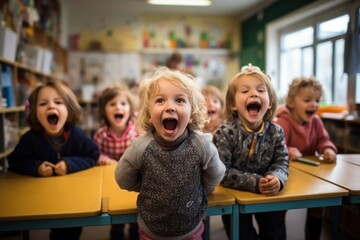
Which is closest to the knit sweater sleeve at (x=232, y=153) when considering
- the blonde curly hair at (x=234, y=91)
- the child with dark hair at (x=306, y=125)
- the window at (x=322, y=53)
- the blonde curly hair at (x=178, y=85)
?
the blonde curly hair at (x=234, y=91)

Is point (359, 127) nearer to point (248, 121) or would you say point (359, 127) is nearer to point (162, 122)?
point (248, 121)

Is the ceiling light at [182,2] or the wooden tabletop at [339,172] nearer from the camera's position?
the wooden tabletop at [339,172]

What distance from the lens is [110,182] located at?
1.37 meters

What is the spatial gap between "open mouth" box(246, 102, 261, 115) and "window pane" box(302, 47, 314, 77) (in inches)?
119

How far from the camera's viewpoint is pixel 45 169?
1.44 meters

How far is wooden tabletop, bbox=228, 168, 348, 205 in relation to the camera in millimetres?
1144

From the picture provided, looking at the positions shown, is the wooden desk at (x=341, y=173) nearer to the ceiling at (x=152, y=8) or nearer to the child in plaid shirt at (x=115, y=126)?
the child in plaid shirt at (x=115, y=126)

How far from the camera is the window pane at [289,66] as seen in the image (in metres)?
4.42

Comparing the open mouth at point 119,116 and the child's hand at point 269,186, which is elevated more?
the open mouth at point 119,116

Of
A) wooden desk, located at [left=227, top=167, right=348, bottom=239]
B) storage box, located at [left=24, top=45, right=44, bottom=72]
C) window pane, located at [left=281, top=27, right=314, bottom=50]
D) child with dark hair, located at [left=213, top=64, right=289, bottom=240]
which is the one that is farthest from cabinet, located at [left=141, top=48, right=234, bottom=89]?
wooden desk, located at [left=227, top=167, right=348, bottom=239]

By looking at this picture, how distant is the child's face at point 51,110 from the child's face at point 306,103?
1.42 m

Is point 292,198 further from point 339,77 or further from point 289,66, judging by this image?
point 289,66

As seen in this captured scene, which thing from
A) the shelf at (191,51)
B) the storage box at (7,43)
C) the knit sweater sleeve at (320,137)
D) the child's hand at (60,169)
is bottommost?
the child's hand at (60,169)

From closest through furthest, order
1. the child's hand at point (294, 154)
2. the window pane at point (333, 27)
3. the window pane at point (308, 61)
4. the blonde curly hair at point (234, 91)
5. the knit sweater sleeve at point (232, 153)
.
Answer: the knit sweater sleeve at point (232, 153)
the blonde curly hair at point (234, 91)
the child's hand at point (294, 154)
the window pane at point (333, 27)
the window pane at point (308, 61)
